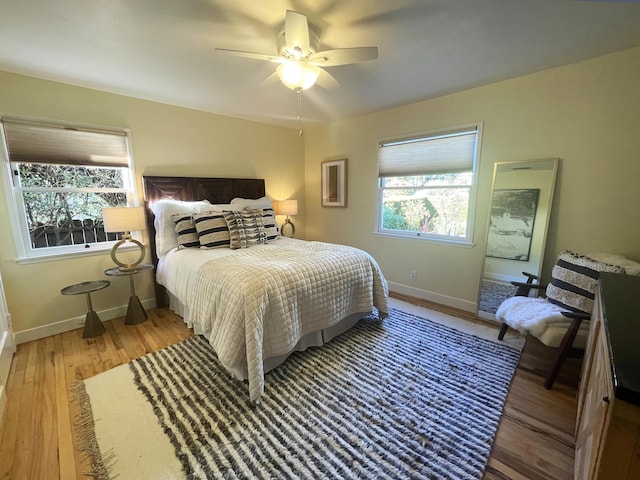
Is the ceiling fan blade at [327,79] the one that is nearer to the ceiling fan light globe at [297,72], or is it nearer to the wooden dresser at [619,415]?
the ceiling fan light globe at [297,72]

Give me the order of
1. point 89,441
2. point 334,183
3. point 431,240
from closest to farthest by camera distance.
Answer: point 89,441 → point 431,240 → point 334,183

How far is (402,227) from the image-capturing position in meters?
3.58

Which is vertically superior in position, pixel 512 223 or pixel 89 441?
pixel 512 223

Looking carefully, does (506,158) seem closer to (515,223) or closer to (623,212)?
(515,223)

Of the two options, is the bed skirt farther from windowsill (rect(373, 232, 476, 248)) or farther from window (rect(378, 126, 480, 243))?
window (rect(378, 126, 480, 243))

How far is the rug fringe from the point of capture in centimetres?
132

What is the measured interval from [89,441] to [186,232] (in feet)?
5.97

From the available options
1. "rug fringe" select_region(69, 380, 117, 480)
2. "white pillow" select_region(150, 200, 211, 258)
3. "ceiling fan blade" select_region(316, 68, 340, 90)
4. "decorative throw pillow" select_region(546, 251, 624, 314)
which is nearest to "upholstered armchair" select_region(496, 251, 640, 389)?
"decorative throw pillow" select_region(546, 251, 624, 314)

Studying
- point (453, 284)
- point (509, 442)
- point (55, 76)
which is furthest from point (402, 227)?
point (55, 76)

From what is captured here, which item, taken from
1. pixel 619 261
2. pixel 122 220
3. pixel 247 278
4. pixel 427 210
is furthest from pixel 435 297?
pixel 122 220

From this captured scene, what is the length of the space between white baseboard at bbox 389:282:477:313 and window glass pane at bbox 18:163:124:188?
12.0 feet

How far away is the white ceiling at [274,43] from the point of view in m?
1.53

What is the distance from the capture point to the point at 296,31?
1.55 meters

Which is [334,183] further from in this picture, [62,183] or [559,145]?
[62,183]
